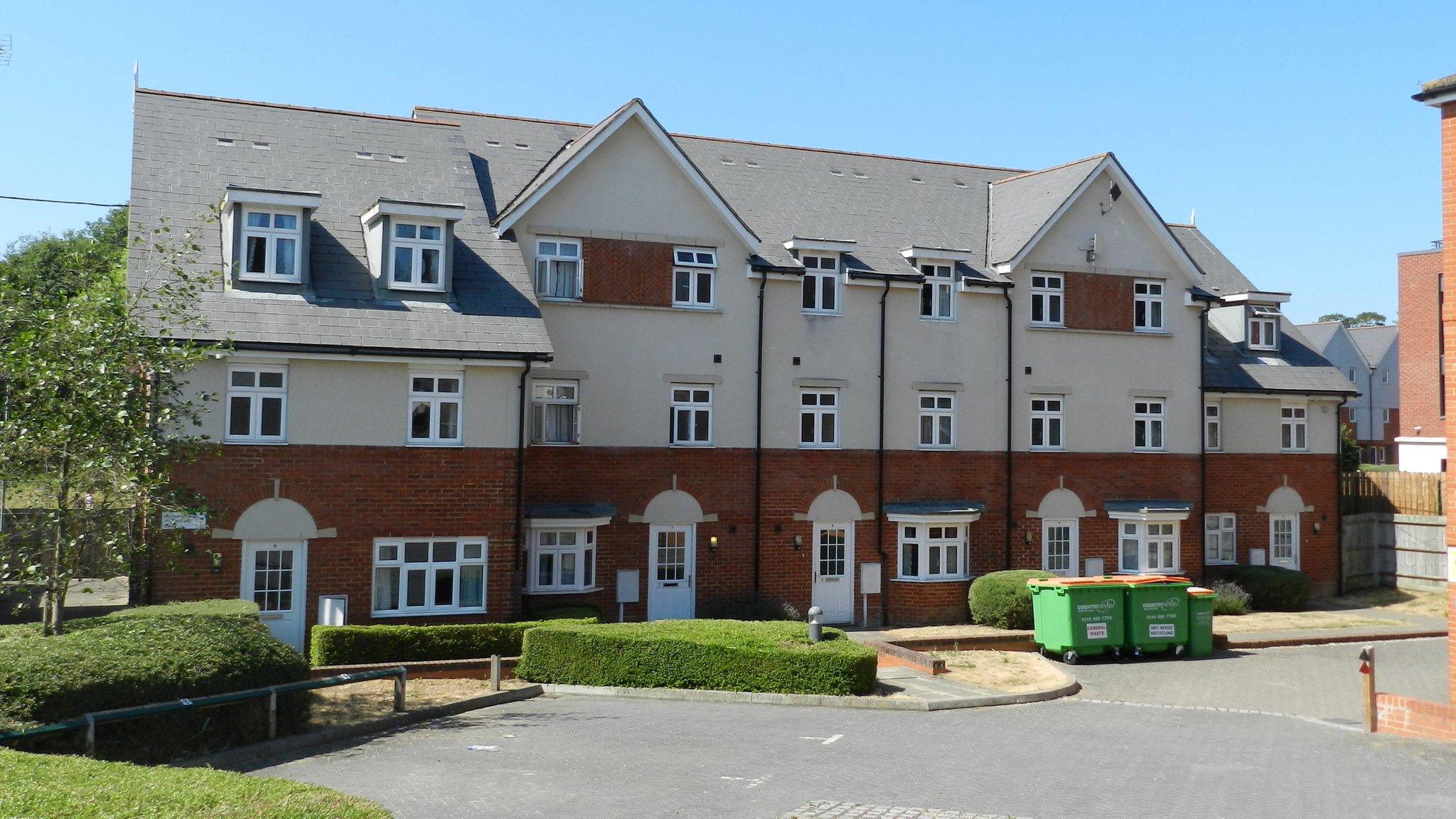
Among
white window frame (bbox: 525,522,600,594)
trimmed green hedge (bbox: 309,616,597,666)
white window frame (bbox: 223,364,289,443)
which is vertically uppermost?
white window frame (bbox: 223,364,289,443)

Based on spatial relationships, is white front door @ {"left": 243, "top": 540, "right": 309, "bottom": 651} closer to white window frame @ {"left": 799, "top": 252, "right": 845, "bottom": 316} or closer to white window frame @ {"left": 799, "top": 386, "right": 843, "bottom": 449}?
white window frame @ {"left": 799, "top": 386, "right": 843, "bottom": 449}

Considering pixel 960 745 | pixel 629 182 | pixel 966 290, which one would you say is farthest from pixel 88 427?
pixel 966 290

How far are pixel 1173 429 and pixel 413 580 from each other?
1863cm

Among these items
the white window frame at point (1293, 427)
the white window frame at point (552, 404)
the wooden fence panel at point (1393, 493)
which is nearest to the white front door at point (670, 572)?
the white window frame at point (552, 404)

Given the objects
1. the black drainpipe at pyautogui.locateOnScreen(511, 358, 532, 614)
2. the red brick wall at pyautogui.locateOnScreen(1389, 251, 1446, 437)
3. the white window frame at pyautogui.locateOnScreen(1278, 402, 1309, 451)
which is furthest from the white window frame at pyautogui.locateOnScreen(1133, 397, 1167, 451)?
the red brick wall at pyautogui.locateOnScreen(1389, 251, 1446, 437)

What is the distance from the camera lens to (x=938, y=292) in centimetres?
2677

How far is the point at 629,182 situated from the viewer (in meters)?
23.9

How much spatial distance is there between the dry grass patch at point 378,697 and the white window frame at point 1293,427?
852 inches

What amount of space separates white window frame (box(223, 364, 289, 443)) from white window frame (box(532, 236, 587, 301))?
18.1 ft

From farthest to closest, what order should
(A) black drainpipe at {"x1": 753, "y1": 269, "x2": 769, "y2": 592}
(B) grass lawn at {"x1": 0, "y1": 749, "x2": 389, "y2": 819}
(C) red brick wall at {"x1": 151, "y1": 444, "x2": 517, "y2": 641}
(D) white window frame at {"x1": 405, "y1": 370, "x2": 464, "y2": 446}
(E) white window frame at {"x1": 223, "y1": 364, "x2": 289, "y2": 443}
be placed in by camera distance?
(A) black drainpipe at {"x1": 753, "y1": 269, "x2": 769, "y2": 592} → (D) white window frame at {"x1": 405, "y1": 370, "x2": 464, "y2": 446} → (E) white window frame at {"x1": 223, "y1": 364, "x2": 289, "y2": 443} → (C) red brick wall at {"x1": 151, "y1": 444, "x2": 517, "y2": 641} → (B) grass lawn at {"x1": 0, "y1": 749, "x2": 389, "y2": 819}

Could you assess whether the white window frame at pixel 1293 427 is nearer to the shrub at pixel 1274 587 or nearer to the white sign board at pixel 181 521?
the shrub at pixel 1274 587

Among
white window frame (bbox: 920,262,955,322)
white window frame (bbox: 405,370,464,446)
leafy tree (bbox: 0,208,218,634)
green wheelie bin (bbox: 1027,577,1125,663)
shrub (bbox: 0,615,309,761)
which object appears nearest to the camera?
shrub (bbox: 0,615,309,761)

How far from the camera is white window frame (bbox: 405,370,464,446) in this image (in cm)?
2038

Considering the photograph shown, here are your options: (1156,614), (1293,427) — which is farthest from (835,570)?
(1293,427)
